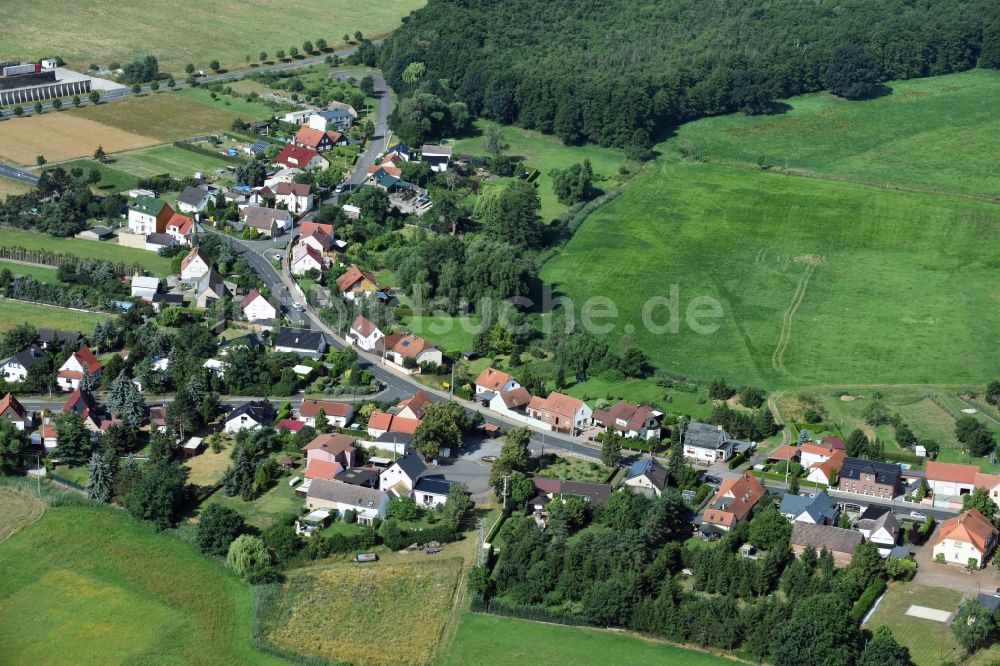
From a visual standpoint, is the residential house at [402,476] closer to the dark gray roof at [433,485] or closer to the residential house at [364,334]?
the dark gray roof at [433,485]

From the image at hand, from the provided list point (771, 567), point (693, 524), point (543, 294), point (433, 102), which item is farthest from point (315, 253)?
point (771, 567)

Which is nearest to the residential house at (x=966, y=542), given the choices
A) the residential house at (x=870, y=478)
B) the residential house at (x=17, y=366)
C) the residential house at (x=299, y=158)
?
the residential house at (x=870, y=478)

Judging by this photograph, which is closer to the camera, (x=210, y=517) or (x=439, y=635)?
(x=439, y=635)

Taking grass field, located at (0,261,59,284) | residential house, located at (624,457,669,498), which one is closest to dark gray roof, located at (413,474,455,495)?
residential house, located at (624,457,669,498)

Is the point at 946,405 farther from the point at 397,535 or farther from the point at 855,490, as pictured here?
the point at 397,535

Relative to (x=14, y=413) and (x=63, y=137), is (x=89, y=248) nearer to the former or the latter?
(x=63, y=137)

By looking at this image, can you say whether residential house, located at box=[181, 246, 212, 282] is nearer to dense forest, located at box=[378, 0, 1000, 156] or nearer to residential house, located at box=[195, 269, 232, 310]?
residential house, located at box=[195, 269, 232, 310]
